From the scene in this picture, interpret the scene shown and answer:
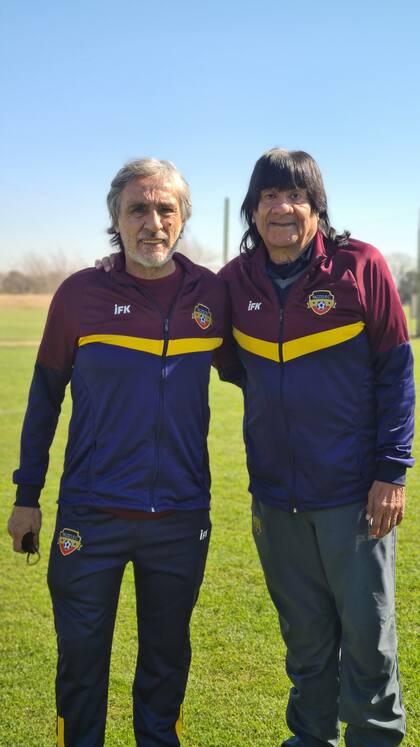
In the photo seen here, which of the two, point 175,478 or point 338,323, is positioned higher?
point 338,323

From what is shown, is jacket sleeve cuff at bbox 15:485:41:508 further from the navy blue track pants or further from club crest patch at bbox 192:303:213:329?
club crest patch at bbox 192:303:213:329

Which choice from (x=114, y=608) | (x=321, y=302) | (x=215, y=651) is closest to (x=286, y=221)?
(x=321, y=302)

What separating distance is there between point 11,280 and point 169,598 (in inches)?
1934

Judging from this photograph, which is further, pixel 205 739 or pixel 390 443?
pixel 205 739

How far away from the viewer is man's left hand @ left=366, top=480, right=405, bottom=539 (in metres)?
2.61

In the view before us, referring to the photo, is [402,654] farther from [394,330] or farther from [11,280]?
[11,280]

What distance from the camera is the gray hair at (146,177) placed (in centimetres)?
263

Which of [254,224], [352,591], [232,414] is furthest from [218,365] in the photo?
[232,414]

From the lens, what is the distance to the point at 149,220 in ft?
8.51

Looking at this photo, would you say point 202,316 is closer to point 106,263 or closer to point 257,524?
point 106,263

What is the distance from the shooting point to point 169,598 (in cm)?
262

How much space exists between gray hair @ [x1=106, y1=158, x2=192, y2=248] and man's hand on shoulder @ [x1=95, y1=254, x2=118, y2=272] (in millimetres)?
113

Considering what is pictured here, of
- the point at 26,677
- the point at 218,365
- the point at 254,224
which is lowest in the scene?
the point at 26,677

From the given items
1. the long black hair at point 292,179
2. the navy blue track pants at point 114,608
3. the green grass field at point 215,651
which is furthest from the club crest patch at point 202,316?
the green grass field at point 215,651
